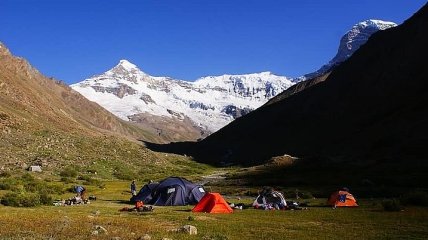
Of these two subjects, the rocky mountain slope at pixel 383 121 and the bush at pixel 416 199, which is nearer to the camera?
the bush at pixel 416 199

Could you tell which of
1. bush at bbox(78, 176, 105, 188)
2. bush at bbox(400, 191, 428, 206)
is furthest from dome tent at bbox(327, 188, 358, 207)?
bush at bbox(78, 176, 105, 188)

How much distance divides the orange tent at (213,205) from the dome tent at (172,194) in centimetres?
738

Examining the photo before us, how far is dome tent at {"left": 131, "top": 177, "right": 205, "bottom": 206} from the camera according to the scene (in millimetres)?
44938

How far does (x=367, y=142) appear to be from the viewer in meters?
141

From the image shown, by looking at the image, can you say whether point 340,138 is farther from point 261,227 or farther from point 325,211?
point 261,227

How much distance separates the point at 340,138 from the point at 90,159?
322ft

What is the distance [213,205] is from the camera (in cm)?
3684

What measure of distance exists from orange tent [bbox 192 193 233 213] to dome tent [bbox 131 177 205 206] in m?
7.38

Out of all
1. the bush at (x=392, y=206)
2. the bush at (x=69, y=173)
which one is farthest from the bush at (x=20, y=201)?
the bush at (x=69, y=173)

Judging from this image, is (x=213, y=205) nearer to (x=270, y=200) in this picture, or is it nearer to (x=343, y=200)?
(x=270, y=200)

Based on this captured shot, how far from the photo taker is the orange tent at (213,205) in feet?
121

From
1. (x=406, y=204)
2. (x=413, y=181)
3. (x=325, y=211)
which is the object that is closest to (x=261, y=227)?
(x=325, y=211)

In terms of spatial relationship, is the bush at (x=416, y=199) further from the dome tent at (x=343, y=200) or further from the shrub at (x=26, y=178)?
the shrub at (x=26, y=178)

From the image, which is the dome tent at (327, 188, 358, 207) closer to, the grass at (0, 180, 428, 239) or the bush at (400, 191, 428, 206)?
the bush at (400, 191, 428, 206)
